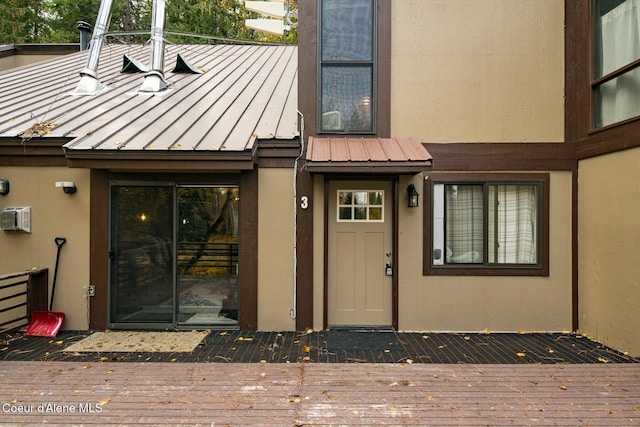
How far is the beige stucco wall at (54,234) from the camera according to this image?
5.77 metres

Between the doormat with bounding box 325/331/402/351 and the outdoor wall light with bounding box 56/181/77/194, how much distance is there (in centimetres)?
461

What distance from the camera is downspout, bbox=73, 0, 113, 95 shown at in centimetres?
754

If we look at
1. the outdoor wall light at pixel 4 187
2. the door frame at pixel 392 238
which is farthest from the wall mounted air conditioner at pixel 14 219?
the door frame at pixel 392 238

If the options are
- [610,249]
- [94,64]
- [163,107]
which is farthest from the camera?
[94,64]

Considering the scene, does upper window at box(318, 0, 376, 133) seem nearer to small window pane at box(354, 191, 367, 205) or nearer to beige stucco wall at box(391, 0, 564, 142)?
beige stucco wall at box(391, 0, 564, 142)

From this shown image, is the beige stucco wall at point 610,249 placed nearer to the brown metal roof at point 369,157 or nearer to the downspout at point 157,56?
the brown metal roof at point 369,157

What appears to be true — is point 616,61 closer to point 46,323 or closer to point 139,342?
point 139,342

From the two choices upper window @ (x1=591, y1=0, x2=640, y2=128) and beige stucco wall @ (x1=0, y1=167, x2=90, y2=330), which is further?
beige stucco wall @ (x1=0, y1=167, x2=90, y2=330)

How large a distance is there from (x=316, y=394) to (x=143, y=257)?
3.67m

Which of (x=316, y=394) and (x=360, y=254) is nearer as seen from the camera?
(x=316, y=394)

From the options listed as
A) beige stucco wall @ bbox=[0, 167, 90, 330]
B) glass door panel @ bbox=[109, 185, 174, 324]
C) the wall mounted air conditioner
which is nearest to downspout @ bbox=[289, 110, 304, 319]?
glass door panel @ bbox=[109, 185, 174, 324]

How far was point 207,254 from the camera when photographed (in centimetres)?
578

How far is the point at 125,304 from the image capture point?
5812 mm

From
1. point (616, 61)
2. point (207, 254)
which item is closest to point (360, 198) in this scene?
point (207, 254)
